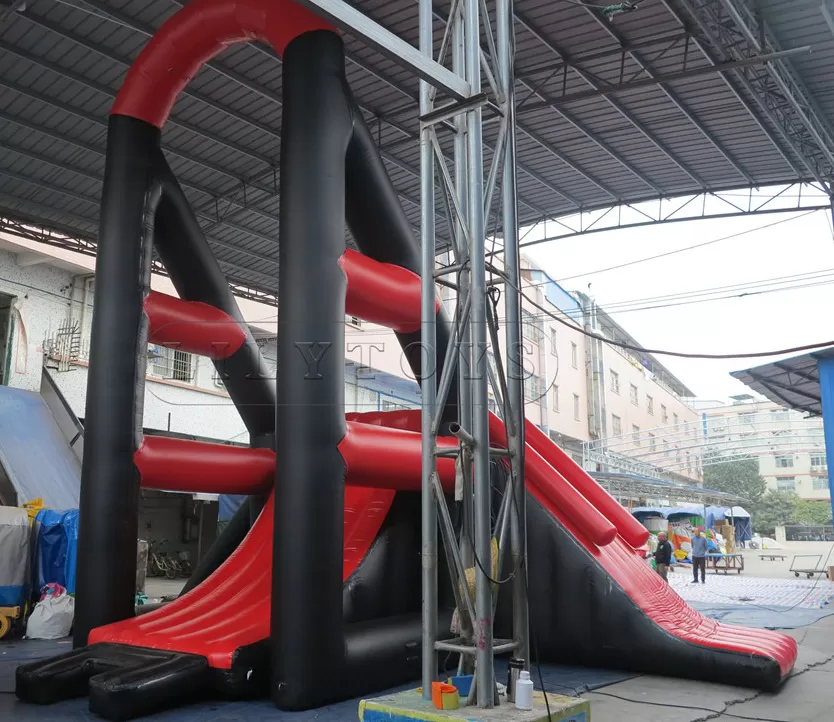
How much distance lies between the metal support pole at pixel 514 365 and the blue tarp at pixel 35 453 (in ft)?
34.8

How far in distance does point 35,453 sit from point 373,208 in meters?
9.53

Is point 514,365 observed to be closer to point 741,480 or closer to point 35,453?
point 35,453

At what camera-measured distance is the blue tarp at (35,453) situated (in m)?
13.6

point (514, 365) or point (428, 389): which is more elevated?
point (514, 365)

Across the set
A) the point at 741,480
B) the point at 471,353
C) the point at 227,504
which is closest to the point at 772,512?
the point at 741,480

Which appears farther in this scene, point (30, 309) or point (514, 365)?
point (30, 309)

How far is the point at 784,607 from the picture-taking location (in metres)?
13.4

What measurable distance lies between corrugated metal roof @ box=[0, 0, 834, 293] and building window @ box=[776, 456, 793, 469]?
191 ft

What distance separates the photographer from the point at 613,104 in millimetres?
11336

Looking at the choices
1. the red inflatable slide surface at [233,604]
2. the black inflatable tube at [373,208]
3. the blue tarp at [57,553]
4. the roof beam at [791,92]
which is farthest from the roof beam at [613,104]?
the blue tarp at [57,553]

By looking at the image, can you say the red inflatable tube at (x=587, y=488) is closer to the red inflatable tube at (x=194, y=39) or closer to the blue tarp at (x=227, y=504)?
the red inflatable tube at (x=194, y=39)

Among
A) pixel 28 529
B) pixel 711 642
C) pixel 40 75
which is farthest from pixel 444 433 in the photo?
pixel 40 75

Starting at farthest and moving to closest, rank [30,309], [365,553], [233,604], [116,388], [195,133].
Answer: [30,309], [195,133], [365,553], [116,388], [233,604]

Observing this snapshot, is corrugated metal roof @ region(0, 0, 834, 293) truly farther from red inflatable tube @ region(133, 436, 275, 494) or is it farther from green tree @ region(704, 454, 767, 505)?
green tree @ region(704, 454, 767, 505)
